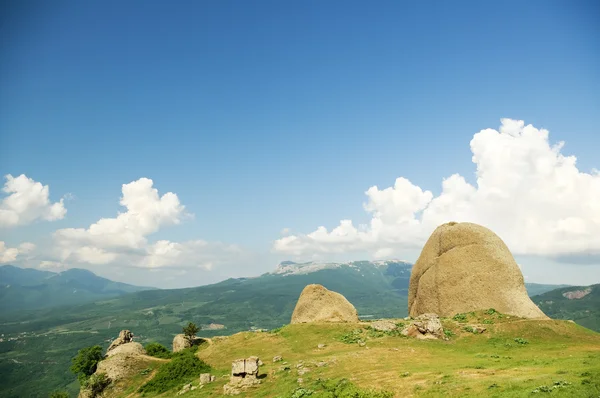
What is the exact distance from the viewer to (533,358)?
3012 centimetres

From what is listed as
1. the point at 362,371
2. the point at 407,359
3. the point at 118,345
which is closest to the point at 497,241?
the point at 407,359

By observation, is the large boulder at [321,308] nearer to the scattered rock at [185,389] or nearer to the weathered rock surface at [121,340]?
the scattered rock at [185,389]

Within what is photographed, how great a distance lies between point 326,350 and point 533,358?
21249mm

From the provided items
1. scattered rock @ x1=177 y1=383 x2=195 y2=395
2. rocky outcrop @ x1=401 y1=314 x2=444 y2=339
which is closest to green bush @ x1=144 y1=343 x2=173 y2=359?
scattered rock @ x1=177 y1=383 x2=195 y2=395

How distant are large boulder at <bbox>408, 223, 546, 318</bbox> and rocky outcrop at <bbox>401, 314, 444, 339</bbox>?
40.1 feet

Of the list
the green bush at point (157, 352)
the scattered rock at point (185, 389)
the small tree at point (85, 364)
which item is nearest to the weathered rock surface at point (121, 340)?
the small tree at point (85, 364)

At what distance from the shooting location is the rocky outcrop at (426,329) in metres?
41.0

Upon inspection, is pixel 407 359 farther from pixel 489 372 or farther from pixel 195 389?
pixel 195 389

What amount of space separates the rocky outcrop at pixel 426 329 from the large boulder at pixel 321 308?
1757cm

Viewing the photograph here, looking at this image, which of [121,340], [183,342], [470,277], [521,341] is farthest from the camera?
[121,340]

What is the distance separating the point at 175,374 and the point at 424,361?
29447 mm

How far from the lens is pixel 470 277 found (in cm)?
5256

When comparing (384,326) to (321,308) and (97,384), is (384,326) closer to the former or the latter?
(321,308)

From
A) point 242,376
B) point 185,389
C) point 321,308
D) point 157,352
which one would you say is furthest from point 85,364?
point 321,308
